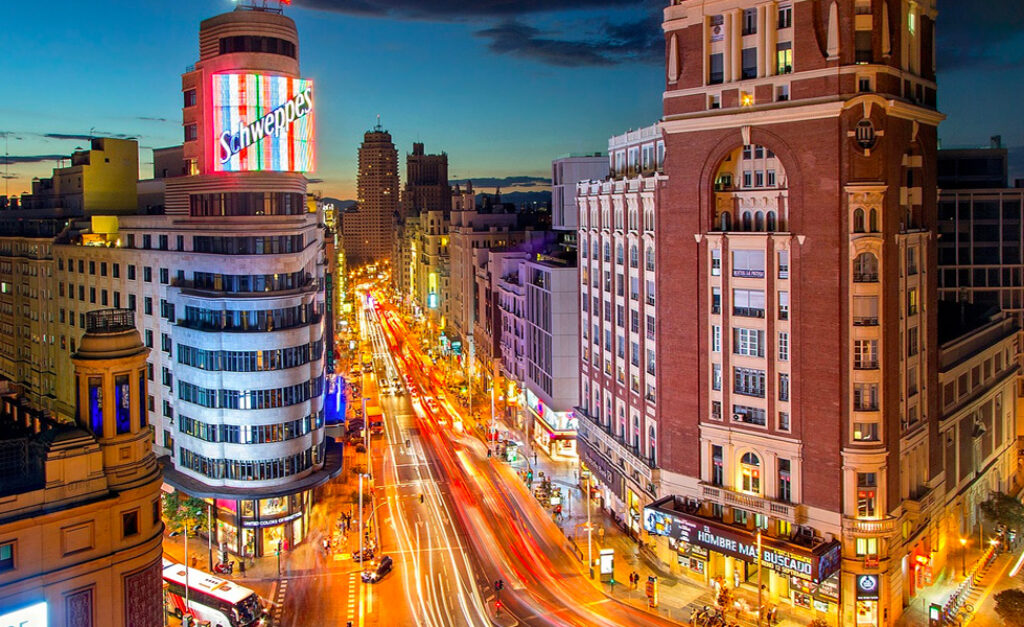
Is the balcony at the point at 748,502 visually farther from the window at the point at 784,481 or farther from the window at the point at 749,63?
the window at the point at 749,63

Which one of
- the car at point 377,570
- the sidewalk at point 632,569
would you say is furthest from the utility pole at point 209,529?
the sidewalk at point 632,569

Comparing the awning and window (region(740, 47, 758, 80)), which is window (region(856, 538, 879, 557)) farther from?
the awning

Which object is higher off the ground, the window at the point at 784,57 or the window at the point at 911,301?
the window at the point at 784,57

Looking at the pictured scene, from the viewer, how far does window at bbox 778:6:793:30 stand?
66.6 metres

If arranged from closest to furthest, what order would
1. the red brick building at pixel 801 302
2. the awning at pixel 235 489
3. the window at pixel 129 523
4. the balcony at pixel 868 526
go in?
the window at pixel 129 523
the balcony at pixel 868 526
the red brick building at pixel 801 302
the awning at pixel 235 489

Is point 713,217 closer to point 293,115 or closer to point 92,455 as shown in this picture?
point 293,115

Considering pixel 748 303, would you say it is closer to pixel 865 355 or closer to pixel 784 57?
pixel 865 355

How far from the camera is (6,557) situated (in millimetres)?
40188

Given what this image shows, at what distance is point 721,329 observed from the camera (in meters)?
71.1

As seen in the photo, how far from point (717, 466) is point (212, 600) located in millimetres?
39690

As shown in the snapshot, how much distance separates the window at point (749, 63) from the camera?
6895 cm

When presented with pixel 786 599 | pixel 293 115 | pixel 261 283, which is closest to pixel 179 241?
pixel 261 283

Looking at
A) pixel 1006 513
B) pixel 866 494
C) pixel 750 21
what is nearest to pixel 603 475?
pixel 866 494

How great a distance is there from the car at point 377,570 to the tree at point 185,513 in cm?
1622
